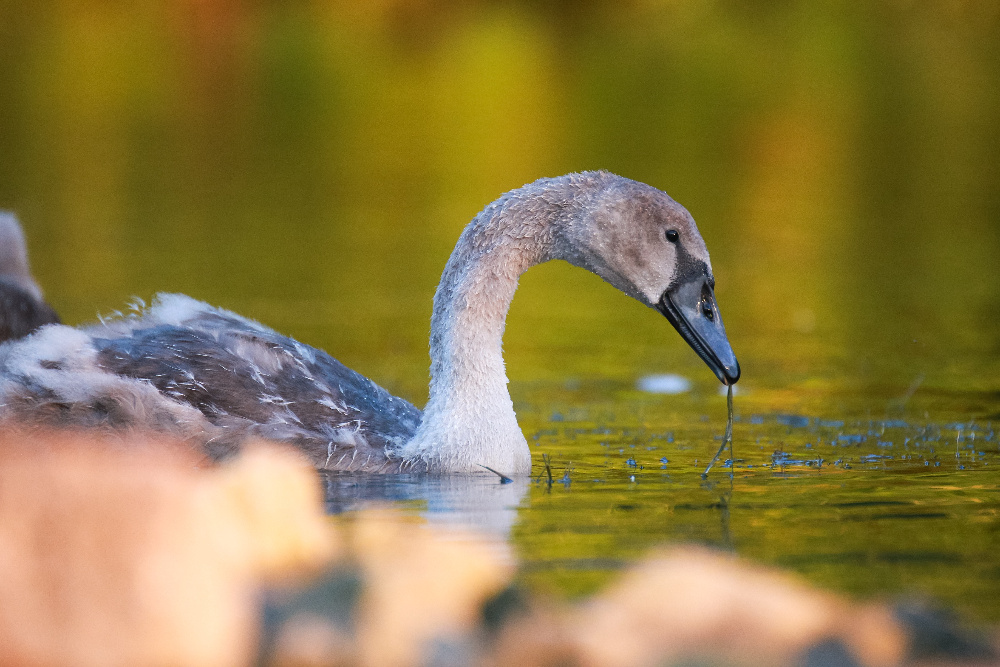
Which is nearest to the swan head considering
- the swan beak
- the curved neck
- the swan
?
the swan beak

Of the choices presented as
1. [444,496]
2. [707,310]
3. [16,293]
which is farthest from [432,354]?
[16,293]

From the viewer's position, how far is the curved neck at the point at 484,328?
7.44 meters

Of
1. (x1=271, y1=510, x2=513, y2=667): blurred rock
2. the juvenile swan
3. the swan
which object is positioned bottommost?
(x1=271, y1=510, x2=513, y2=667): blurred rock

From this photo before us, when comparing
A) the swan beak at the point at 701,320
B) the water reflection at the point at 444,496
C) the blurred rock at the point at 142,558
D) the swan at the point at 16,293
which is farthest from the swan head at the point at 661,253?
the swan at the point at 16,293

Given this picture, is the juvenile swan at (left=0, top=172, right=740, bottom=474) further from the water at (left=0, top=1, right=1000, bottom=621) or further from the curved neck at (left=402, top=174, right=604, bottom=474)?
the water at (left=0, top=1, right=1000, bottom=621)

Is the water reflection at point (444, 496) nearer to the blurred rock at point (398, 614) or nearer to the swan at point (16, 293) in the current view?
the blurred rock at point (398, 614)

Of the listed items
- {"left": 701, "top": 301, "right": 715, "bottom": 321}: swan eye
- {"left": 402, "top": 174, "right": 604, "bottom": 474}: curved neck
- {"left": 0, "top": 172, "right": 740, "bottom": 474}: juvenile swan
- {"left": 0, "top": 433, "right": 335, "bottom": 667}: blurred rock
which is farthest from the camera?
{"left": 701, "top": 301, "right": 715, "bottom": 321}: swan eye

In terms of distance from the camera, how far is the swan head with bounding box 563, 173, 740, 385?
753cm

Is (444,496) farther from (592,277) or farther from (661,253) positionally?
(592,277)

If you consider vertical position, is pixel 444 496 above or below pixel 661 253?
below

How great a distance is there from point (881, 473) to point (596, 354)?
157 inches

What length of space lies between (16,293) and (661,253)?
3.82 m

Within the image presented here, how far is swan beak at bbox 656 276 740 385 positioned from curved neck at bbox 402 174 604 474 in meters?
0.65

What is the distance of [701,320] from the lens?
7.54 meters
